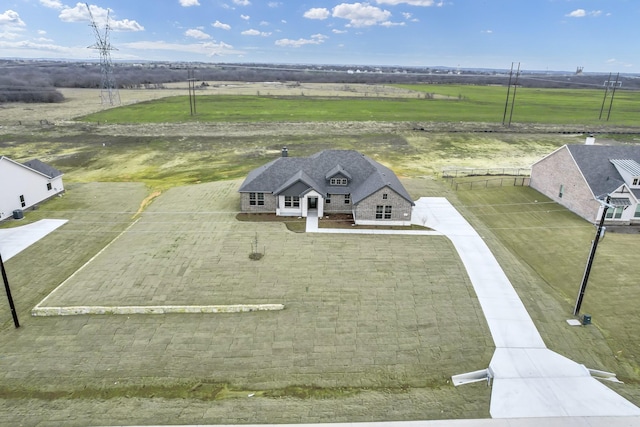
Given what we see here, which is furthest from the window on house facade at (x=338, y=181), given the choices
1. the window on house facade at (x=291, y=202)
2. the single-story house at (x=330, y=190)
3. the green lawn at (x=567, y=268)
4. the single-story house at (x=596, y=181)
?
the single-story house at (x=596, y=181)

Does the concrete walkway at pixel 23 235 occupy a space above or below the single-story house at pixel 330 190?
below

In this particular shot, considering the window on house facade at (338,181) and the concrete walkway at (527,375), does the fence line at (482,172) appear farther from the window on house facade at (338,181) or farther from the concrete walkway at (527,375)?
the concrete walkway at (527,375)

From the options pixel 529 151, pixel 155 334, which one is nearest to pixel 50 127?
pixel 155 334

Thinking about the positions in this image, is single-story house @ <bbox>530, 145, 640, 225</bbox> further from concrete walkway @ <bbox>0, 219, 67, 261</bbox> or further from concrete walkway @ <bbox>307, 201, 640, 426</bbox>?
concrete walkway @ <bbox>0, 219, 67, 261</bbox>

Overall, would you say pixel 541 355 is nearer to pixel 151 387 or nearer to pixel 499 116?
pixel 151 387

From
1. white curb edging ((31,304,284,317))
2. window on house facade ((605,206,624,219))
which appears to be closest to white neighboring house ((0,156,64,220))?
white curb edging ((31,304,284,317))

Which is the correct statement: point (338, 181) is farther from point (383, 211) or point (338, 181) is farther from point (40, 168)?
point (40, 168)
